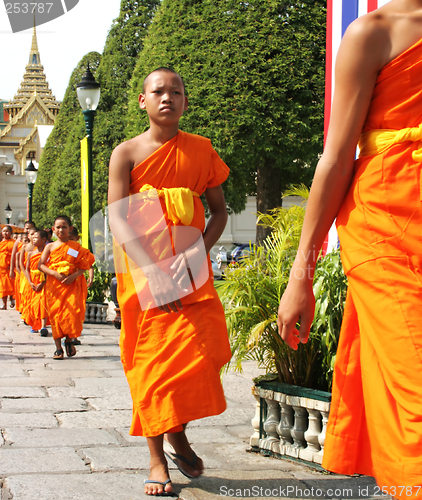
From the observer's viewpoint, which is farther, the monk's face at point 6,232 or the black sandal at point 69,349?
the monk's face at point 6,232

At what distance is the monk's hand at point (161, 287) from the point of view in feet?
10.3

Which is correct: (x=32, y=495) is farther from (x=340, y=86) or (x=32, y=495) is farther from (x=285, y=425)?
(x=340, y=86)

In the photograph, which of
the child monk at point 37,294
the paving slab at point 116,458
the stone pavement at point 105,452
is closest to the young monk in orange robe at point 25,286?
the child monk at point 37,294

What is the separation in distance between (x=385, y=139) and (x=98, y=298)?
11.0m

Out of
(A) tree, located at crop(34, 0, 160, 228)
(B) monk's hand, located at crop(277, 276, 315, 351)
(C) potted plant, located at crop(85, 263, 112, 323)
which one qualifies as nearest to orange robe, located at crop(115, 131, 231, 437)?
(B) monk's hand, located at crop(277, 276, 315, 351)

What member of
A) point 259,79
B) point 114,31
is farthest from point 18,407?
point 114,31

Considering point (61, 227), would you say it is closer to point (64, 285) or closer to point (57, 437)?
point (64, 285)

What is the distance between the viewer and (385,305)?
1829 mm

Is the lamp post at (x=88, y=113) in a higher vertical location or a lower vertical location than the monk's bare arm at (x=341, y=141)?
higher

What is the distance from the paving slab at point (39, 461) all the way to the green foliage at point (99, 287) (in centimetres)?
865

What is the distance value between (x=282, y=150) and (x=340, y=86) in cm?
1320

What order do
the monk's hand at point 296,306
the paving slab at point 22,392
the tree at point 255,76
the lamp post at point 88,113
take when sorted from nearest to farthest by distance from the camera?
the monk's hand at point 296,306 → the paving slab at point 22,392 → the lamp post at point 88,113 → the tree at point 255,76

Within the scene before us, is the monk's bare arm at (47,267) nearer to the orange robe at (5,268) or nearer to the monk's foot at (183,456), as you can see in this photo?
the monk's foot at (183,456)

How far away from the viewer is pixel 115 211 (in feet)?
10.6
